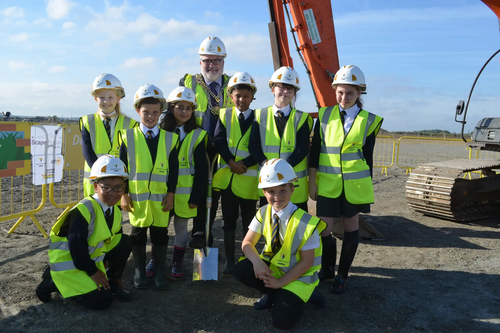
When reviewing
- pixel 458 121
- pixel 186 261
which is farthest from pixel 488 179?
pixel 186 261

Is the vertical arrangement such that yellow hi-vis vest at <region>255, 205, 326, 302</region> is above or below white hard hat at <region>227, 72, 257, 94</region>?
Result: below

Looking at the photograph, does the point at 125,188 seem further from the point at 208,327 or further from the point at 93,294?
the point at 208,327

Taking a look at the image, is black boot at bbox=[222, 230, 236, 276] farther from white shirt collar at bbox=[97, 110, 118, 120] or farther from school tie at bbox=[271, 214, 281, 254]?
white shirt collar at bbox=[97, 110, 118, 120]

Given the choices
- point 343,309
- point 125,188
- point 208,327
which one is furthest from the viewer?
point 125,188

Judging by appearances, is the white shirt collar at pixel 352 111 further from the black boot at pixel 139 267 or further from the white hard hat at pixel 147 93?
the black boot at pixel 139 267

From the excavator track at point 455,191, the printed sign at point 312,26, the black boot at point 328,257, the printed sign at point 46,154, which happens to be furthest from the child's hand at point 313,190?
the printed sign at point 46,154

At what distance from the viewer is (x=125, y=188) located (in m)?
4.24

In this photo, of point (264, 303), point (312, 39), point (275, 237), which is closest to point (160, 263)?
point (264, 303)

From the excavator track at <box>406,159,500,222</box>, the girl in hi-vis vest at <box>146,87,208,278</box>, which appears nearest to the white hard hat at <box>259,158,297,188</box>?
the girl in hi-vis vest at <box>146,87,208,278</box>

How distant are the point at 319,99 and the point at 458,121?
238cm

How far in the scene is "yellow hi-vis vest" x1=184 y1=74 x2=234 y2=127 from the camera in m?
5.18

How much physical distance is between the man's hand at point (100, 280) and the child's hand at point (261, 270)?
1.35 metres

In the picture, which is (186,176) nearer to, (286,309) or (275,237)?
(275,237)

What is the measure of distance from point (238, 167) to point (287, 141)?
603 mm
